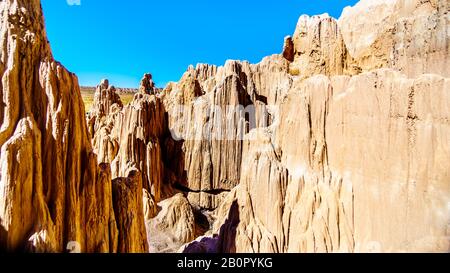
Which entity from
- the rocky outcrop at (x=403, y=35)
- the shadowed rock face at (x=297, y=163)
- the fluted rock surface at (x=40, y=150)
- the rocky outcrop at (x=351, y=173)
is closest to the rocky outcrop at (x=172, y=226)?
the shadowed rock face at (x=297, y=163)

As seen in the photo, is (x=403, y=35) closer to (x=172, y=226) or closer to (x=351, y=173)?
(x=351, y=173)

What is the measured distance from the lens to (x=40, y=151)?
20.9ft

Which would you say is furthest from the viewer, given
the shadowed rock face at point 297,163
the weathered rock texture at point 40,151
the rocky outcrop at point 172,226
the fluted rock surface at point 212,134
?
the fluted rock surface at point 212,134

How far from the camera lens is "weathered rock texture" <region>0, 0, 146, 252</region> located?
18.9ft

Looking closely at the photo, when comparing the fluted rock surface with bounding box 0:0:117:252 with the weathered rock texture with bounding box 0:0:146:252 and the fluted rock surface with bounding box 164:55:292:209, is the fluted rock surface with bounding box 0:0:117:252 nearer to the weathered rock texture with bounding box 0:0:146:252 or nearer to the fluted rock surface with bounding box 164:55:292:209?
the weathered rock texture with bounding box 0:0:146:252

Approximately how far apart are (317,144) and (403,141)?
2.95 m

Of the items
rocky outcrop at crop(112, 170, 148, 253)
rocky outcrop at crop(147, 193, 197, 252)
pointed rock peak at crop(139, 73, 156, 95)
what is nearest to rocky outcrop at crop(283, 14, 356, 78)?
rocky outcrop at crop(147, 193, 197, 252)

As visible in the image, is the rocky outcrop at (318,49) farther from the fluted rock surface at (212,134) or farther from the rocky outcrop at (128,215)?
the rocky outcrop at (128,215)

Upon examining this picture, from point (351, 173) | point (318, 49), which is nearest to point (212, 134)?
point (318, 49)

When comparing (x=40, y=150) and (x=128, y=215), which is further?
(x=128, y=215)

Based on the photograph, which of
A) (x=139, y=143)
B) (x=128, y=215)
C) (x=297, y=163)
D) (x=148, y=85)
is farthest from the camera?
(x=148, y=85)

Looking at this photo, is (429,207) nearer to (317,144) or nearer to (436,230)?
(436,230)

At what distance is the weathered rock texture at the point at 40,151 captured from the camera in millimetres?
5750

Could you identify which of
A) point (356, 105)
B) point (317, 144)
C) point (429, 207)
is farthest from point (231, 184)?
point (429, 207)
